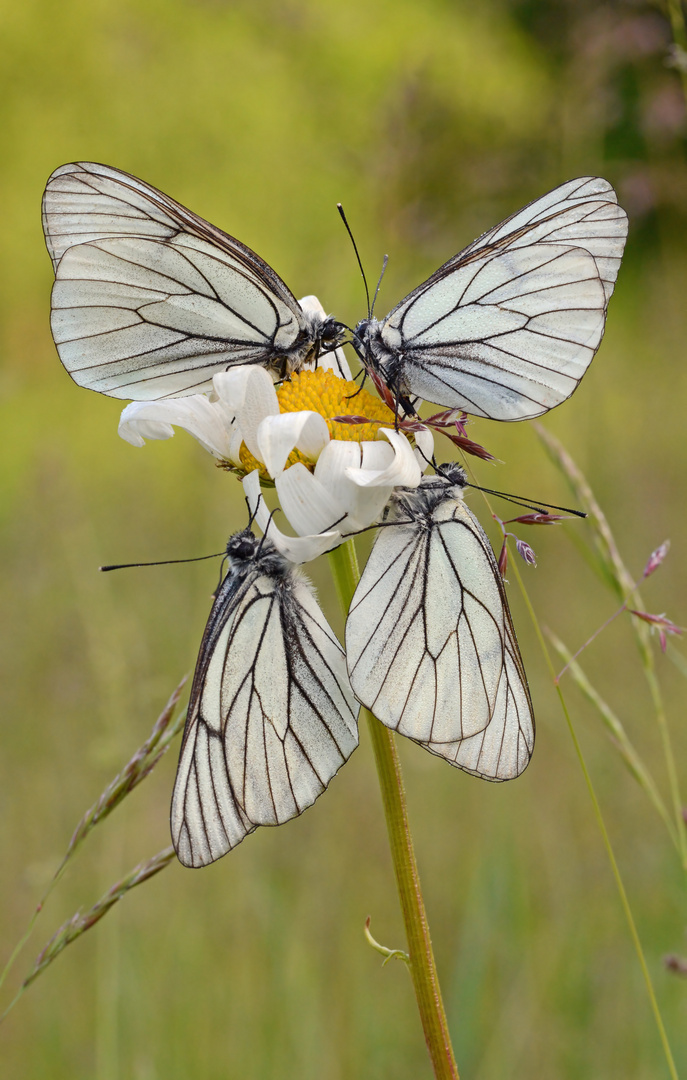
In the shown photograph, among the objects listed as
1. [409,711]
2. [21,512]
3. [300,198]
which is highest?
[300,198]

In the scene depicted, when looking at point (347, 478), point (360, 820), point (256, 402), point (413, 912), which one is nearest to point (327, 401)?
point (256, 402)

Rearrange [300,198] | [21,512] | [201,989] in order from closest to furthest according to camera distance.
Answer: [201,989] < [21,512] < [300,198]

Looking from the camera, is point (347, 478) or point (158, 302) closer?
point (347, 478)

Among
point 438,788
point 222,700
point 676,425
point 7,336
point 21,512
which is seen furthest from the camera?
point 7,336

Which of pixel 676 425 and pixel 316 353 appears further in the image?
pixel 676 425

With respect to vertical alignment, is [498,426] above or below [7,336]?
below

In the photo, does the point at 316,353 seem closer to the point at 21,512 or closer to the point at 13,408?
the point at 21,512

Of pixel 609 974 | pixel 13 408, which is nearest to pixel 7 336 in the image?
pixel 13 408

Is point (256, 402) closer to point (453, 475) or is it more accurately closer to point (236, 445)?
point (236, 445)
